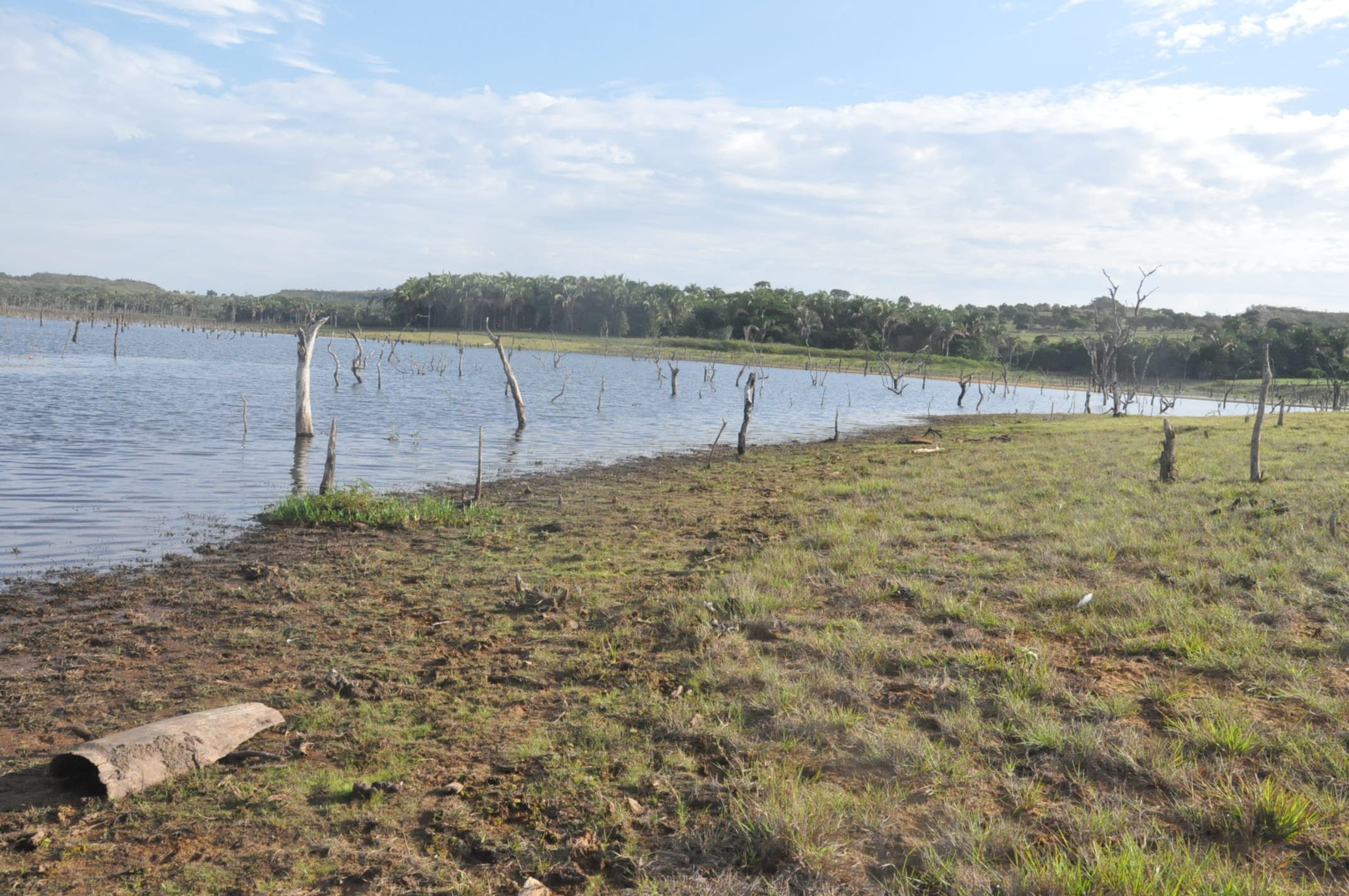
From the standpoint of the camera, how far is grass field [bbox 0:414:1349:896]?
4.59 m

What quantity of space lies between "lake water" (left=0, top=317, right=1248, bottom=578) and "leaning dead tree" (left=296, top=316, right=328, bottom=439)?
0.47m

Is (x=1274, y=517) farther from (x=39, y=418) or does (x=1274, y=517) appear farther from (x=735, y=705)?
(x=39, y=418)

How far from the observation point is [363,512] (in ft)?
49.9

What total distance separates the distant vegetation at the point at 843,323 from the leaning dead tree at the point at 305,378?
264 ft

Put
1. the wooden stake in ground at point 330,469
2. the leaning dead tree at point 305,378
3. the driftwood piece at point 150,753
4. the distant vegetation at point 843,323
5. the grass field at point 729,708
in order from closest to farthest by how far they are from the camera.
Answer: the grass field at point 729,708
the driftwood piece at point 150,753
the wooden stake in ground at point 330,469
the leaning dead tree at point 305,378
the distant vegetation at point 843,323

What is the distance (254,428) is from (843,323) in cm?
11116

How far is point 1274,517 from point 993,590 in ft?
20.8

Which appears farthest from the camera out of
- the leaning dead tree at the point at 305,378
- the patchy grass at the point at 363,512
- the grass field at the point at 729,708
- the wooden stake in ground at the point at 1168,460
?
the leaning dead tree at the point at 305,378

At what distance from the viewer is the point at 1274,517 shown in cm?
1285

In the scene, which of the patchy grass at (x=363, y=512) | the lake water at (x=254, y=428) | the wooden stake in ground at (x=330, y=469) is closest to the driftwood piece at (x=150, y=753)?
the lake water at (x=254, y=428)

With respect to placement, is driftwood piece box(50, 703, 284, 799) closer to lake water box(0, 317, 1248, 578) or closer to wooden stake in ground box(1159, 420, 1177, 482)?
lake water box(0, 317, 1248, 578)

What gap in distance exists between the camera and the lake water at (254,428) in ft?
A: 49.5

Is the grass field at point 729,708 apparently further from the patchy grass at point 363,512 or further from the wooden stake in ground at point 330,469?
the wooden stake in ground at point 330,469

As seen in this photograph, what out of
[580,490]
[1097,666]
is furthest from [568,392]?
[1097,666]
